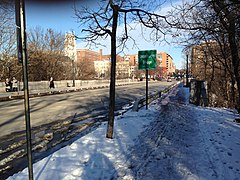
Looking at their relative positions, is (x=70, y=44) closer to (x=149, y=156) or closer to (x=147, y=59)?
(x=147, y=59)

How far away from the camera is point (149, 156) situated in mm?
4691

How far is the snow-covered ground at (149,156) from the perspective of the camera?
12.6ft

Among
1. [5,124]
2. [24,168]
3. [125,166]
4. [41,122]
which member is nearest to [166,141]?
[125,166]

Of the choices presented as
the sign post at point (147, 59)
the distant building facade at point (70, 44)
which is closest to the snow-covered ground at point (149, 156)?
the distant building facade at point (70, 44)

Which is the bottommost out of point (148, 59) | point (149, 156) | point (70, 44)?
point (149, 156)

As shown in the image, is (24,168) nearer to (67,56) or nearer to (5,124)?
(5,124)

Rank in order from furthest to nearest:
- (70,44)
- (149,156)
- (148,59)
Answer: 1. (70,44)
2. (148,59)
3. (149,156)

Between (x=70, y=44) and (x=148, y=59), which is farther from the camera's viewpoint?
(x=70, y=44)

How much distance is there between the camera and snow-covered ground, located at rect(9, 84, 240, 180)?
12.6 feet

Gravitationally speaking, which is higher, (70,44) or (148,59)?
(70,44)

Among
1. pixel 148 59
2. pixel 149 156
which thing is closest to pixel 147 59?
pixel 148 59

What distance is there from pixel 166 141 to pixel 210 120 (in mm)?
3872

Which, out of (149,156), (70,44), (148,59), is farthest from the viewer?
(70,44)

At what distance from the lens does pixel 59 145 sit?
19.2 feet
